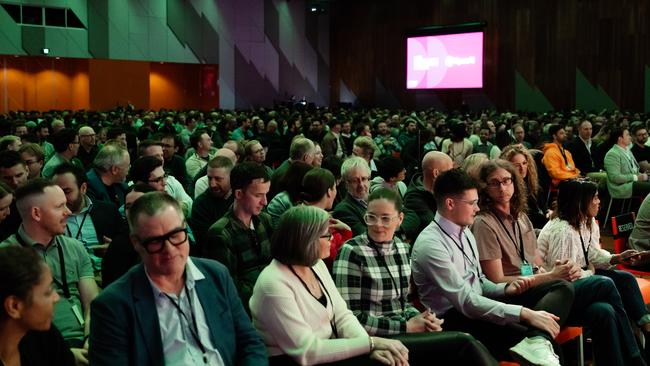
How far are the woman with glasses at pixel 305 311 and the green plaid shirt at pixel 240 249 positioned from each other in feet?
2.44

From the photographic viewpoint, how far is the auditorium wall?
69.8ft

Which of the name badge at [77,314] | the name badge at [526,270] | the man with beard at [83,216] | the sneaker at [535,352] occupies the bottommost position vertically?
the sneaker at [535,352]

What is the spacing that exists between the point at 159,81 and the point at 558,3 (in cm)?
1285

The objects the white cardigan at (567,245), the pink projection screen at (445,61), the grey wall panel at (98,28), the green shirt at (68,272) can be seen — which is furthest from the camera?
the pink projection screen at (445,61)

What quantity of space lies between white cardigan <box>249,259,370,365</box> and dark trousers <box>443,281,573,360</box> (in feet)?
2.81

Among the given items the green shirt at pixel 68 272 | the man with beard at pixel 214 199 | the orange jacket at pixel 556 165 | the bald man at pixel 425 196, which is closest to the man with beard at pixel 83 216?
the man with beard at pixel 214 199

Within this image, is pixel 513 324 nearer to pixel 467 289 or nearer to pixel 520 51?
pixel 467 289

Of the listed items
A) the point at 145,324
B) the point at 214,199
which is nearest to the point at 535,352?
the point at 145,324

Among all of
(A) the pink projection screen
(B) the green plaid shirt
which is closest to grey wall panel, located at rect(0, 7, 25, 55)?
(A) the pink projection screen

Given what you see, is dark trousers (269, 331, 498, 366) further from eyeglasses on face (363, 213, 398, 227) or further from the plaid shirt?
eyeglasses on face (363, 213, 398, 227)

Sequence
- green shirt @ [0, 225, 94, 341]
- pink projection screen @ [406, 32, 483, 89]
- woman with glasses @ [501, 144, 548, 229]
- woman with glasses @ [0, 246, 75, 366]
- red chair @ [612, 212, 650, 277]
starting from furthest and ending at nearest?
1. pink projection screen @ [406, 32, 483, 89]
2. woman with glasses @ [501, 144, 548, 229]
3. red chair @ [612, 212, 650, 277]
4. green shirt @ [0, 225, 94, 341]
5. woman with glasses @ [0, 246, 75, 366]

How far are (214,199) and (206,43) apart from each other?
2057 centimetres

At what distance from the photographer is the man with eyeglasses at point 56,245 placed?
3.31 metres

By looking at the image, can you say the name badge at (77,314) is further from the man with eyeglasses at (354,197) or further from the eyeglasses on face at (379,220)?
the man with eyeglasses at (354,197)
